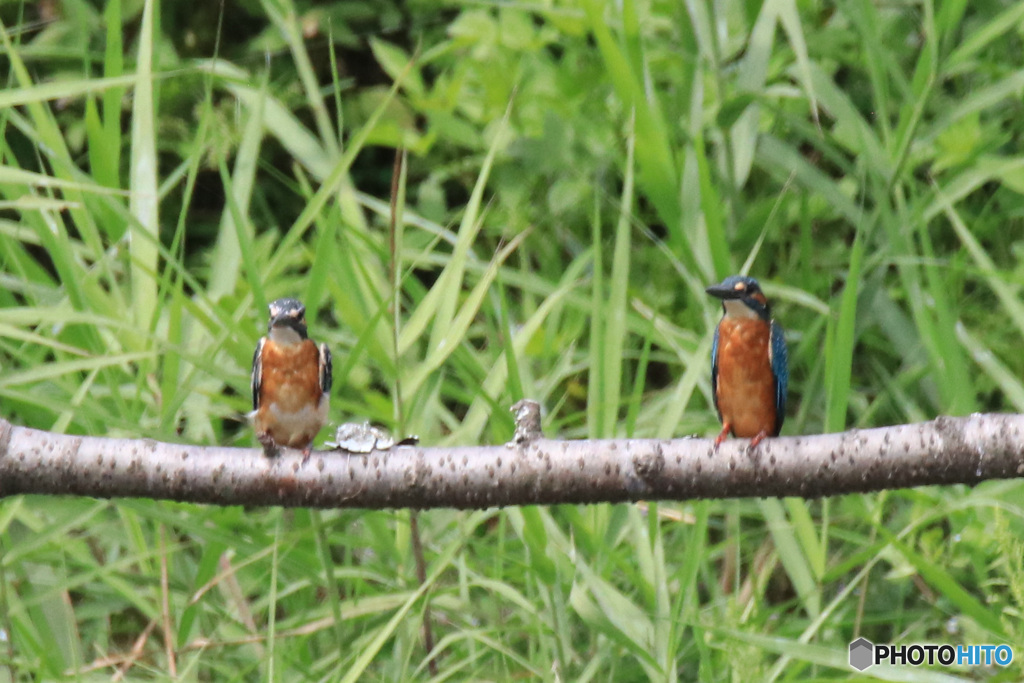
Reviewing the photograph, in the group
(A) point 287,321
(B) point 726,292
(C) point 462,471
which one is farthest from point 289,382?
(B) point 726,292

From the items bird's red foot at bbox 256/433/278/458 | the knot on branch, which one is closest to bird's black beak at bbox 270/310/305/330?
bird's red foot at bbox 256/433/278/458

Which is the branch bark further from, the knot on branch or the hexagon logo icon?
the hexagon logo icon

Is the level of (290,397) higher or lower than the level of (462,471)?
higher

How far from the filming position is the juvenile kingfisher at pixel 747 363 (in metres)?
2.55

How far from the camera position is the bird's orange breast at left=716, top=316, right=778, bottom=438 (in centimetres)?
255

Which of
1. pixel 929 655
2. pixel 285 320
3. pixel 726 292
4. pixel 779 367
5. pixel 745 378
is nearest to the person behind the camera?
pixel 285 320

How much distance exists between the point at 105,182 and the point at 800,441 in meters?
1.80

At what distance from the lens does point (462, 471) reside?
6.70 ft

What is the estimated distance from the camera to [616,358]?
2570mm

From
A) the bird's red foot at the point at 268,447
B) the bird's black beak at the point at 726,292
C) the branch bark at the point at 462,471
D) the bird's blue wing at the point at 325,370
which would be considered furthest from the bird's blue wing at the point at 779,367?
the bird's red foot at the point at 268,447

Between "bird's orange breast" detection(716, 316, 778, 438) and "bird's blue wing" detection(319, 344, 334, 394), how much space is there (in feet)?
3.18

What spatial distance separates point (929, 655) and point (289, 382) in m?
1.91

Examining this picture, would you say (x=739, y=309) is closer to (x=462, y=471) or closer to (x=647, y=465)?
(x=647, y=465)

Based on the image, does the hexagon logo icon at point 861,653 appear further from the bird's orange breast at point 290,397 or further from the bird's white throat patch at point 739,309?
the bird's orange breast at point 290,397
